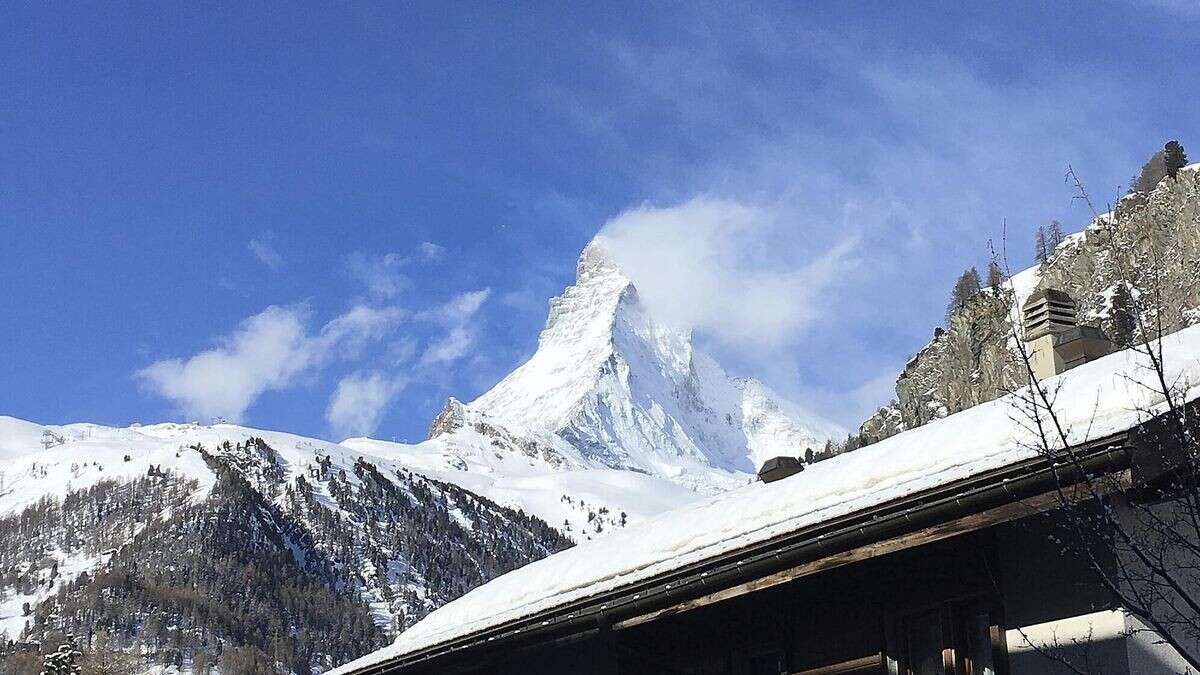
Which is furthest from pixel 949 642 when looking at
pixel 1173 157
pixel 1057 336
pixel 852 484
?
pixel 1173 157

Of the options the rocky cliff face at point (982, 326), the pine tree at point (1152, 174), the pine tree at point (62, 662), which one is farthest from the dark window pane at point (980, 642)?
the pine tree at point (1152, 174)

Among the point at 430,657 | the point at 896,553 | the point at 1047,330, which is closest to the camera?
the point at 896,553

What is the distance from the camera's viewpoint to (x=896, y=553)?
890 cm

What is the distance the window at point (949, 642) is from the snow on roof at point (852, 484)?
90 centimetres

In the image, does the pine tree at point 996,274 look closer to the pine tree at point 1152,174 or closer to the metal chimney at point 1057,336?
the metal chimney at point 1057,336

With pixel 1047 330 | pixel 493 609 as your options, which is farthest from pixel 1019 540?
pixel 493 609

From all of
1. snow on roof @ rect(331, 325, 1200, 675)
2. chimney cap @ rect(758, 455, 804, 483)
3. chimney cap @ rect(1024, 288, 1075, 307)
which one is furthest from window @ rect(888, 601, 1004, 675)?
chimney cap @ rect(1024, 288, 1075, 307)

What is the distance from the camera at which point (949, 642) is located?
28.2 feet

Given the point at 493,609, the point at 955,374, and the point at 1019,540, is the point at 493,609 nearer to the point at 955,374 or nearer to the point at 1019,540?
the point at 1019,540

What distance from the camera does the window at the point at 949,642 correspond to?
8320 mm

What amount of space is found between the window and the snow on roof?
899 millimetres

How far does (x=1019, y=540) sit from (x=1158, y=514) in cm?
99

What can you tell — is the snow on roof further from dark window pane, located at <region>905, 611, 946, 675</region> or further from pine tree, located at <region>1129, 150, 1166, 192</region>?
pine tree, located at <region>1129, 150, 1166, 192</region>

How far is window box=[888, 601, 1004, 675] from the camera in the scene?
8.32 meters
